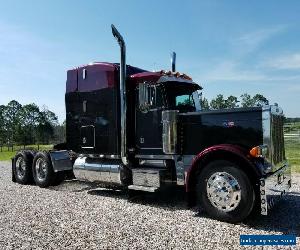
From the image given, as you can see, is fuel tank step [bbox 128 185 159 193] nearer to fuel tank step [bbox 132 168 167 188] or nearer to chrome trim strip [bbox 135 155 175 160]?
fuel tank step [bbox 132 168 167 188]

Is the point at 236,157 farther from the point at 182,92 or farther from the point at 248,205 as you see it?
the point at 182,92

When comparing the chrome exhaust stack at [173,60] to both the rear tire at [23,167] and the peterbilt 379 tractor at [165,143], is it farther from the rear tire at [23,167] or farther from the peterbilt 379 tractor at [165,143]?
the rear tire at [23,167]

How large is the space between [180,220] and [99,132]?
3892 millimetres

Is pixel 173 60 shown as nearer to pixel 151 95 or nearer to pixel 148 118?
pixel 151 95

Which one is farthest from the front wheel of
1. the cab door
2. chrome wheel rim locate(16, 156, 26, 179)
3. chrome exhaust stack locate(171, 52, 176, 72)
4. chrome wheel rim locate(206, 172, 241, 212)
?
chrome wheel rim locate(16, 156, 26, 179)

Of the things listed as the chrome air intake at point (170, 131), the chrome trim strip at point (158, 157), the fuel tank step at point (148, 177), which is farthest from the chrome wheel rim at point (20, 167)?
the chrome air intake at point (170, 131)

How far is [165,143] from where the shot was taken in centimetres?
863

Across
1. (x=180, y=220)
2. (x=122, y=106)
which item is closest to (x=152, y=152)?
(x=122, y=106)

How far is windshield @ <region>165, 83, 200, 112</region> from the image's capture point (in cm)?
909

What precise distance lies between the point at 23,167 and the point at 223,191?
332 inches

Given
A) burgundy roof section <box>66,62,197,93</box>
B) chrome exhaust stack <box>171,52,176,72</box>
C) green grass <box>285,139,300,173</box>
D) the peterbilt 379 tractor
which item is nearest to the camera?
the peterbilt 379 tractor

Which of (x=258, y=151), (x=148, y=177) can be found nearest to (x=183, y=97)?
(x=148, y=177)

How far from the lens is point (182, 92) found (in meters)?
9.50

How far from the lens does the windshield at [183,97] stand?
9.09 meters
